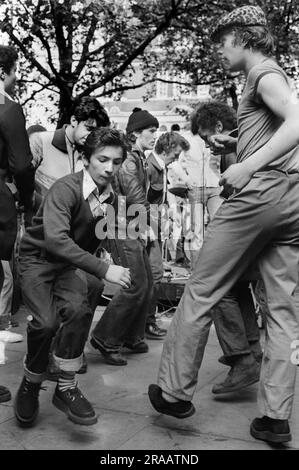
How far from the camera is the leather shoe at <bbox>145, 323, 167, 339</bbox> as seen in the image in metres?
5.62

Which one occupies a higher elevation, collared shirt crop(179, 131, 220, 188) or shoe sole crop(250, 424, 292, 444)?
collared shirt crop(179, 131, 220, 188)

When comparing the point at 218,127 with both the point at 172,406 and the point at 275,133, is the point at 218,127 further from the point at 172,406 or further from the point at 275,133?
the point at 172,406

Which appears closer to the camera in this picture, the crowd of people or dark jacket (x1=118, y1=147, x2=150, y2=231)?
the crowd of people

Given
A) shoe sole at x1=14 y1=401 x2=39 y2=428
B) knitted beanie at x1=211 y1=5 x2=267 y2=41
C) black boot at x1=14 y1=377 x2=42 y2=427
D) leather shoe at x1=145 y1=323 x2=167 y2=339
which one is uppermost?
knitted beanie at x1=211 y1=5 x2=267 y2=41

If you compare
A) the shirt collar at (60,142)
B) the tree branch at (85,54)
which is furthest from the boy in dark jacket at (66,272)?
the tree branch at (85,54)

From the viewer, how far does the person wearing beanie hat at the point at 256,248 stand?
3.06 metres

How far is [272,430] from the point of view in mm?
3094

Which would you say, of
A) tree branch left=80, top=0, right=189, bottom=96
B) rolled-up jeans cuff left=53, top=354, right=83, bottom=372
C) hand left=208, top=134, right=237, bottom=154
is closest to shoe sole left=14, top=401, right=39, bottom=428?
rolled-up jeans cuff left=53, top=354, right=83, bottom=372

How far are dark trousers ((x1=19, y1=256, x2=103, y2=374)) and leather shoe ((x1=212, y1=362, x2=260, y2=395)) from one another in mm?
963

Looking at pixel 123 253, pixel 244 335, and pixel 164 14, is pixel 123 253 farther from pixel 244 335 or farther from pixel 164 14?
pixel 164 14

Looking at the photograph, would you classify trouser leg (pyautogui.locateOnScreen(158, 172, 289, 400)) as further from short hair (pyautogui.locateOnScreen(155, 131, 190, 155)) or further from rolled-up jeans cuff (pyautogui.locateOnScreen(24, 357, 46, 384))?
short hair (pyautogui.locateOnScreen(155, 131, 190, 155))

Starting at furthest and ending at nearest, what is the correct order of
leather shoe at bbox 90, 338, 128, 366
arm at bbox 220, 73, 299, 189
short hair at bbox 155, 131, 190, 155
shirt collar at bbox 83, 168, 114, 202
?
short hair at bbox 155, 131, 190, 155 < leather shoe at bbox 90, 338, 128, 366 < shirt collar at bbox 83, 168, 114, 202 < arm at bbox 220, 73, 299, 189

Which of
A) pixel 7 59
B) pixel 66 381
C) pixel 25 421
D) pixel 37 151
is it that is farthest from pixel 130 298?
pixel 7 59

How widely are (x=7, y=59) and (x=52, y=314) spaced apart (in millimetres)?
1752
